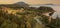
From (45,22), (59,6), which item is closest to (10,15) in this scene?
(45,22)

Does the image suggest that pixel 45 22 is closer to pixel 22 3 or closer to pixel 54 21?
pixel 54 21

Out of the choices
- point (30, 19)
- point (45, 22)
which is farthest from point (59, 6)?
point (30, 19)

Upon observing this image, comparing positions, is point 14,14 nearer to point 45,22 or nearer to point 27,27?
point 27,27

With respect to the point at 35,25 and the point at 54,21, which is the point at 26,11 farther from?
the point at 54,21

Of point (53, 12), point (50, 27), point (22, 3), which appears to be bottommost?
point (50, 27)

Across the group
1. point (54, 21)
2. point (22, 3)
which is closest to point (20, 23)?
point (22, 3)

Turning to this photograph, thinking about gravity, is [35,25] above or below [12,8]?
below

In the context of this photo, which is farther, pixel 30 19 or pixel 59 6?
pixel 59 6

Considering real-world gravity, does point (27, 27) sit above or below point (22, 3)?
below
